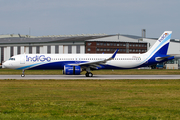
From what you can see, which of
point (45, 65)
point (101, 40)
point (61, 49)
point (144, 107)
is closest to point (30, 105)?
point (144, 107)

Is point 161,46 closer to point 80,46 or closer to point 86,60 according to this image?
point 86,60

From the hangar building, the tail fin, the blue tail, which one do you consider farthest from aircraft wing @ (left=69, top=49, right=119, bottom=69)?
the hangar building

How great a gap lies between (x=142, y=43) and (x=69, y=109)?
294ft

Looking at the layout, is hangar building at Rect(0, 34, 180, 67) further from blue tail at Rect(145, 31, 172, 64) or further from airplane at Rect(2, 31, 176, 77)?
blue tail at Rect(145, 31, 172, 64)

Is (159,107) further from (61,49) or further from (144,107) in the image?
(61,49)

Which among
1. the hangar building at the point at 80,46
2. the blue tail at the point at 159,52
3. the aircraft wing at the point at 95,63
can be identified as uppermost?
the hangar building at the point at 80,46

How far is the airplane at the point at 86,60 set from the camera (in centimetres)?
3666

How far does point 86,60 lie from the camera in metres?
38.4

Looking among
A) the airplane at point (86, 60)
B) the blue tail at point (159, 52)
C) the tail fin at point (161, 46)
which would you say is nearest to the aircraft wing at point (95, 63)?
the airplane at point (86, 60)

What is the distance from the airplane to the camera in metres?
36.7

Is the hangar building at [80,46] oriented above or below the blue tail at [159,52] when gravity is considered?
above

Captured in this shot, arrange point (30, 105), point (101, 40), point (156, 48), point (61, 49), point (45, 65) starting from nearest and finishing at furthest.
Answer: point (30, 105) → point (45, 65) → point (156, 48) → point (61, 49) → point (101, 40)

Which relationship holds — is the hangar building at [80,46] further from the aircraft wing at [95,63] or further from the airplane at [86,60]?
the aircraft wing at [95,63]

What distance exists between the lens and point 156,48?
40.3 meters
